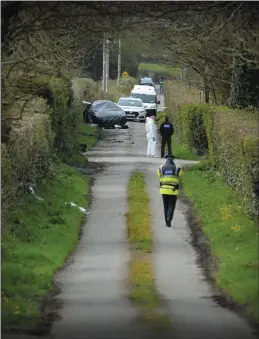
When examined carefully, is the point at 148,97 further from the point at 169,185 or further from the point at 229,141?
the point at 169,185

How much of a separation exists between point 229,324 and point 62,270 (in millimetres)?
4847

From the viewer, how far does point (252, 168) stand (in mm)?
20875

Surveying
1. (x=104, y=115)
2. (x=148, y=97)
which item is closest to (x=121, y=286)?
(x=104, y=115)

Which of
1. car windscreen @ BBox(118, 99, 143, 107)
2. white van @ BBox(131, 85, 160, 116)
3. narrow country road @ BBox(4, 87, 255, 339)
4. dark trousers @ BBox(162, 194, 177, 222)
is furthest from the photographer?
white van @ BBox(131, 85, 160, 116)

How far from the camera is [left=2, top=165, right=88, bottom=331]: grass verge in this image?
15.8 metres

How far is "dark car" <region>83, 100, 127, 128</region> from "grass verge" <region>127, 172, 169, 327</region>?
24384mm

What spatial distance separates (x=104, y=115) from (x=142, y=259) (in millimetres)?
34647

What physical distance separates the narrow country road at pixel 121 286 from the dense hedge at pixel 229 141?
1.85m

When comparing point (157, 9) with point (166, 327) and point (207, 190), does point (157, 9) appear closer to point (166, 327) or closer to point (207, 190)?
point (166, 327)

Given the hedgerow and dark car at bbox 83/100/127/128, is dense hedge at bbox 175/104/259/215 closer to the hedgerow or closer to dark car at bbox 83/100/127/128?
the hedgerow

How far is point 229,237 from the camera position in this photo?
2167 cm

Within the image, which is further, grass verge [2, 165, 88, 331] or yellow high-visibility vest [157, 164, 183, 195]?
yellow high-visibility vest [157, 164, 183, 195]

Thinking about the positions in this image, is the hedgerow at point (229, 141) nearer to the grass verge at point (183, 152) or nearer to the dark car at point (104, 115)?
the grass verge at point (183, 152)

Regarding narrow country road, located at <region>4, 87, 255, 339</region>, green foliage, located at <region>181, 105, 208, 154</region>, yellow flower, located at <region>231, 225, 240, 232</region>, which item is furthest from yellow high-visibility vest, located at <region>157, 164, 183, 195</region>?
green foliage, located at <region>181, 105, 208, 154</region>
